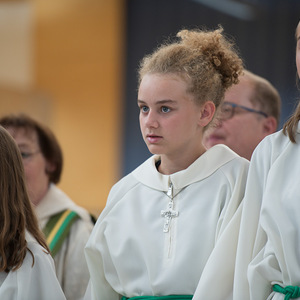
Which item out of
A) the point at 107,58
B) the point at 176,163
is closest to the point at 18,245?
the point at 176,163

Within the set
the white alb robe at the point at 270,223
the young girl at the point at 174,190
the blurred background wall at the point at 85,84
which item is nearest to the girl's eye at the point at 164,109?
the young girl at the point at 174,190

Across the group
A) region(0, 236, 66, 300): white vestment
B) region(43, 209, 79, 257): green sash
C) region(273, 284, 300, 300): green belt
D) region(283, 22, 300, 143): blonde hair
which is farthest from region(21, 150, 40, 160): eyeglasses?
region(273, 284, 300, 300): green belt

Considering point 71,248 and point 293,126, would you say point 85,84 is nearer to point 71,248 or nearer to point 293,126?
point 71,248

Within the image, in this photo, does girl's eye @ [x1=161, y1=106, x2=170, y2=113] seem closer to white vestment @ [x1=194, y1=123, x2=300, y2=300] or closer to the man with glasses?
white vestment @ [x1=194, y1=123, x2=300, y2=300]

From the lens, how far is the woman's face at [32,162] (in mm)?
3143

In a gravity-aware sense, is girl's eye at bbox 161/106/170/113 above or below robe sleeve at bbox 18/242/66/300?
above

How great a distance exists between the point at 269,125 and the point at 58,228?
1.22 meters

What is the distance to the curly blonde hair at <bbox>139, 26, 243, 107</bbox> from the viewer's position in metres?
2.19

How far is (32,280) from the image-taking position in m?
2.13

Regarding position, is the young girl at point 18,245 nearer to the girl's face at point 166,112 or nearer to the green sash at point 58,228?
the girl's face at point 166,112

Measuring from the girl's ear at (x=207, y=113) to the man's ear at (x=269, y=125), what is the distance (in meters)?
0.79

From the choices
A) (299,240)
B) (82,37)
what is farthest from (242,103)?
(82,37)

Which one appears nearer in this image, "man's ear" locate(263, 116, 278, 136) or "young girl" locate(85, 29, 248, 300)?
"young girl" locate(85, 29, 248, 300)

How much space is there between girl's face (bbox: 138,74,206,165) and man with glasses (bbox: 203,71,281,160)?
0.57m
